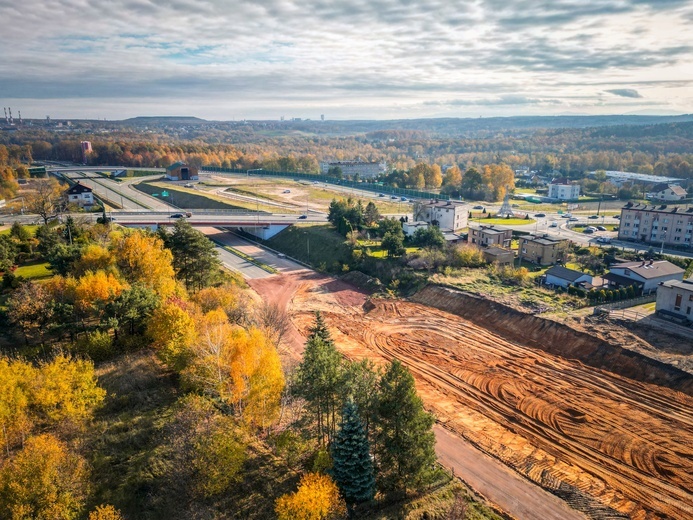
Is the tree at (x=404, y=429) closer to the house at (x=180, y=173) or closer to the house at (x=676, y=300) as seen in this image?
the house at (x=676, y=300)

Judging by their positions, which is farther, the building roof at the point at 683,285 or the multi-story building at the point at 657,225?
the multi-story building at the point at 657,225

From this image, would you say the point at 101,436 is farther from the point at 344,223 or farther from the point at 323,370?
the point at 344,223

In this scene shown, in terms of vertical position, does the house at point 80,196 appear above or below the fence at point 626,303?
above

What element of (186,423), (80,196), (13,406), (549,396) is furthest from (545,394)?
(80,196)

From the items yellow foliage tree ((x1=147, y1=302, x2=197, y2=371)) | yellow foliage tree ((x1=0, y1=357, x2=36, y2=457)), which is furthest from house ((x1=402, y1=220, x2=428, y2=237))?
yellow foliage tree ((x1=0, y1=357, x2=36, y2=457))

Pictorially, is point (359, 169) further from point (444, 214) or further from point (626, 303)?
point (626, 303)

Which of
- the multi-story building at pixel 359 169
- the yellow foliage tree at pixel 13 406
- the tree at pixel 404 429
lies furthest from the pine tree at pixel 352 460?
the multi-story building at pixel 359 169

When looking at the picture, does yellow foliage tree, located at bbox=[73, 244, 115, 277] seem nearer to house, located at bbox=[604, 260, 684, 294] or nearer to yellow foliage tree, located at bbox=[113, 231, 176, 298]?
yellow foliage tree, located at bbox=[113, 231, 176, 298]
